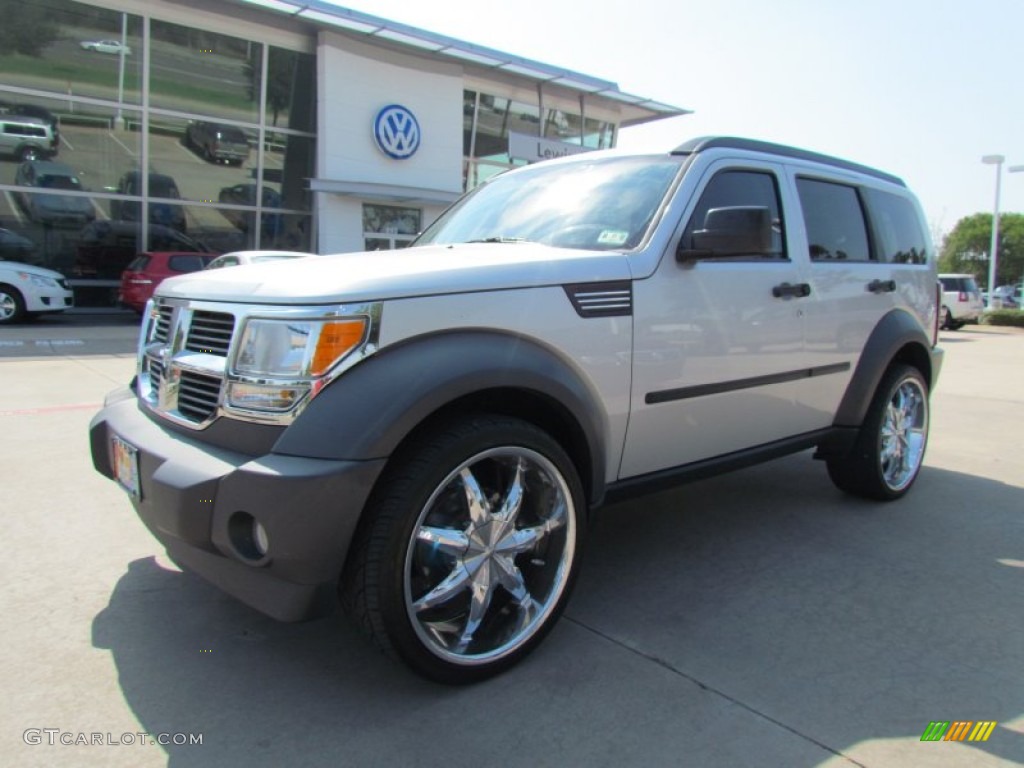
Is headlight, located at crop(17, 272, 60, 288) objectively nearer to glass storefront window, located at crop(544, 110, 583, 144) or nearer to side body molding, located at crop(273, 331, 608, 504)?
side body molding, located at crop(273, 331, 608, 504)

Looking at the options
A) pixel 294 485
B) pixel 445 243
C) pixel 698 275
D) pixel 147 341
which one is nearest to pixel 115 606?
pixel 147 341

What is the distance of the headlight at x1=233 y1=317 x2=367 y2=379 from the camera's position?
2273 mm

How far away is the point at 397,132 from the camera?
20625 millimetres

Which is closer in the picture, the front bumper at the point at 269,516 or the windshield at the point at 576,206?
the front bumper at the point at 269,516

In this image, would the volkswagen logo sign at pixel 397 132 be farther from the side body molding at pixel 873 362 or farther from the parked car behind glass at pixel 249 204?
the side body molding at pixel 873 362

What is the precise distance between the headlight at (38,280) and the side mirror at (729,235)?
14991 mm

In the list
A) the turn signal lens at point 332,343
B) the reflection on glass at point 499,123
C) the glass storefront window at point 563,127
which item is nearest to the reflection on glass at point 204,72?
the reflection on glass at point 499,123

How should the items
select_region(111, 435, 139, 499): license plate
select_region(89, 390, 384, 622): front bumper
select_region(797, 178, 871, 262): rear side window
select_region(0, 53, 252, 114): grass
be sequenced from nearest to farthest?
select_region(89, 390, 384, 622): front bumper
select_region(111, 435, 139, 499): license plate
select_region(797, 178, 871, 262): rear side window
select_region(0, 53, 252, 114): grass

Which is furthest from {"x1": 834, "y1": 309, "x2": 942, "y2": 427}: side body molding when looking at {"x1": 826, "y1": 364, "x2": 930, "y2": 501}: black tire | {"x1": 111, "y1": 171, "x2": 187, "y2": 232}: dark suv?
{"x1": 111, "y1": 171, "x2": 187, "y2": 232}: dark suv

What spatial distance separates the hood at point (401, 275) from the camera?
2.35m

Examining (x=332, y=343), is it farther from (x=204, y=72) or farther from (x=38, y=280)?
(x=204, y=72)

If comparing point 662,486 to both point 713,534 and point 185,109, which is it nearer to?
point 713,534

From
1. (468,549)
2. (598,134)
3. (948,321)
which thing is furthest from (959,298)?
(468,549)

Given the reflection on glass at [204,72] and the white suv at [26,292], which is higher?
the reflection on glass at [204,72]
